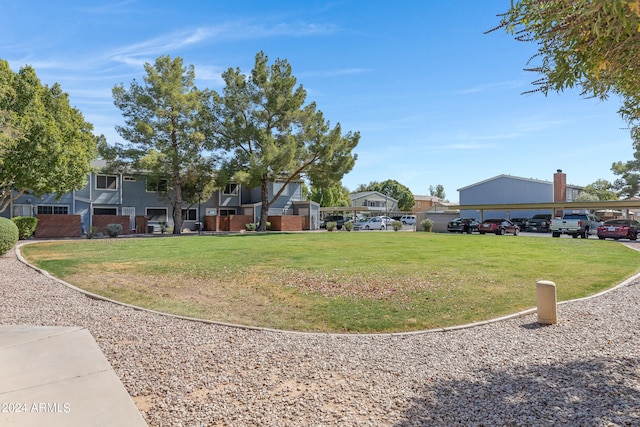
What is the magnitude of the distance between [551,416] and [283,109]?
3411 centimetres

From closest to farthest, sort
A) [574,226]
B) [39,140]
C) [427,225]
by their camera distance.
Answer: [39,140] → [574,226] → [427,225]

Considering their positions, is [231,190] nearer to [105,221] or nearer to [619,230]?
[105,221]

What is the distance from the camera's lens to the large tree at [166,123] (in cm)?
3356

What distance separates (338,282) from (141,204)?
32.9 m

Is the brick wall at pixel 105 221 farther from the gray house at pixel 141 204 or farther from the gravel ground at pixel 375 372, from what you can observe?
the gravel ground at pixel 375 372

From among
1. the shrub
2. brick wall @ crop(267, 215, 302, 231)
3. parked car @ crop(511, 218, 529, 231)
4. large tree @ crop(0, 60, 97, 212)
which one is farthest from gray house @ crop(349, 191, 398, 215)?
large tree @ crop(0, 60, 97, 212)

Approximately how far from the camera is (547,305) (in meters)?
6.91

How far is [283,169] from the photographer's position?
33.6 metres

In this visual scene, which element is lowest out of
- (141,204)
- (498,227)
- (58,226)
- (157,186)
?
(498,227)

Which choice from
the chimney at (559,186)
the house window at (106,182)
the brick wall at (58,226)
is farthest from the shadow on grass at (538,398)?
the chimney at (559,186)

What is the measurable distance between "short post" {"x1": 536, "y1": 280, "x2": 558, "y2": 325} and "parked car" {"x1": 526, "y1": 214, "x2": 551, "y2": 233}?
38719 mm

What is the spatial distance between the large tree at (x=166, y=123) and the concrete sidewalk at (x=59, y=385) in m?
29.0

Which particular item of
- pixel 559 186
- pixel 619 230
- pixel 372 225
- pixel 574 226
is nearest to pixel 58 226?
pixel 372 225

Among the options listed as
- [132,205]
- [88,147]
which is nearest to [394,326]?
[88,147]
